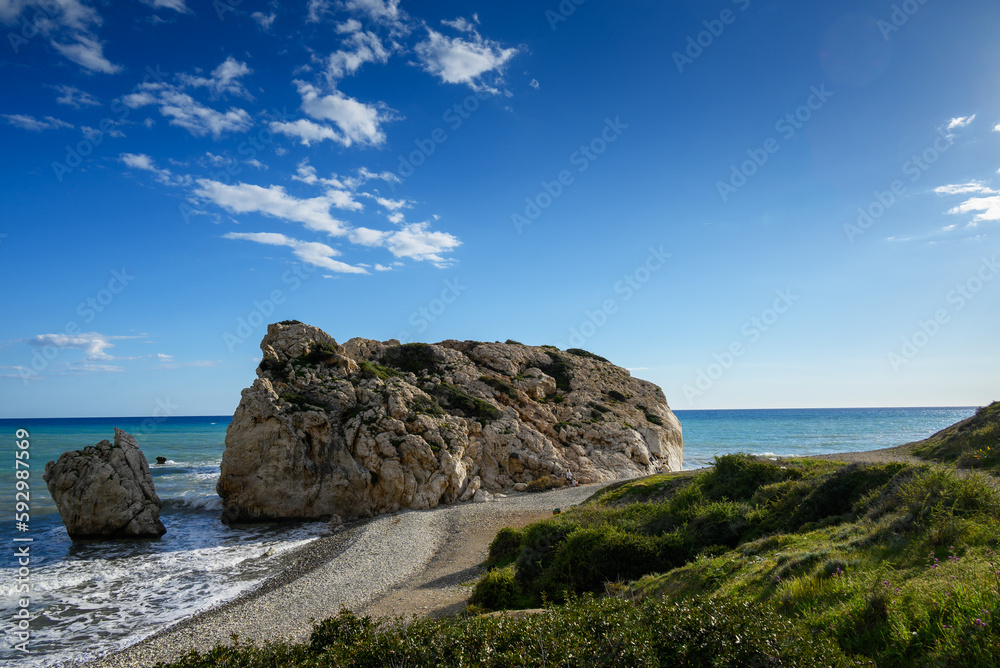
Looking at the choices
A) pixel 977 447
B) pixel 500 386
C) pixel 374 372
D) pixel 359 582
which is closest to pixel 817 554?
pixel 977 447

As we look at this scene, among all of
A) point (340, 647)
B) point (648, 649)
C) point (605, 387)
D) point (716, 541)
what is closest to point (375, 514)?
point (716, 541)

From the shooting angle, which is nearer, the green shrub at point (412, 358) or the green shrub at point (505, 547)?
the green shrub at point (505, 547)

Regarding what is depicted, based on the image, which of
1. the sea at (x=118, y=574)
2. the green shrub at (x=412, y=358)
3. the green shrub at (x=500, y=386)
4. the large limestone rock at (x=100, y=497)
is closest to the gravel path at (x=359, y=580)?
the sea at (x=118, y=574)

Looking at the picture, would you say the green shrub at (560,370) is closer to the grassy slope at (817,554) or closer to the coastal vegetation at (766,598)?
the grassy slope at (817,554)

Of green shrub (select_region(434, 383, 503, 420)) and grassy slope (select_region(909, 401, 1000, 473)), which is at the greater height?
green shrub (select_region(434, 383, 503, 420))

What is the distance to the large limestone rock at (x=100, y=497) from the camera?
2192 cm

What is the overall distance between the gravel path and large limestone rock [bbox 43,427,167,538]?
8861 mm

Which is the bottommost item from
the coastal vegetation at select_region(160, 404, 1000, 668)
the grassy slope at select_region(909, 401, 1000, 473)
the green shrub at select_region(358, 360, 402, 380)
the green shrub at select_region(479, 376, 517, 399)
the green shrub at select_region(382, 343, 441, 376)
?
the coastal vegetation at select_region(160, 404, 1000, 668)

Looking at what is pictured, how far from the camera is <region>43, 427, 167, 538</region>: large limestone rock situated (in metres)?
21.9

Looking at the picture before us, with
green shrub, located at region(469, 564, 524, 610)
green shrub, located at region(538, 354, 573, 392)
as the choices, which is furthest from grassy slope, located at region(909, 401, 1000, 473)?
green shrub, located at region(538, 354, 573, 392)

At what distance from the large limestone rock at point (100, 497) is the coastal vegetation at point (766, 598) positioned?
19.5 meters

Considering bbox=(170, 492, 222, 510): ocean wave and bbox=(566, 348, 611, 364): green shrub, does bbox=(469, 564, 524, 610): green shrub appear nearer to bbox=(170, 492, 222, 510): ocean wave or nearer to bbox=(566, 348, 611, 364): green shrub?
bbox=(170, 492, 222, 510): ocean wave

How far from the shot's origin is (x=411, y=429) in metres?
29.3

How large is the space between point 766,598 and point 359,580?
Answer: 537 inches
